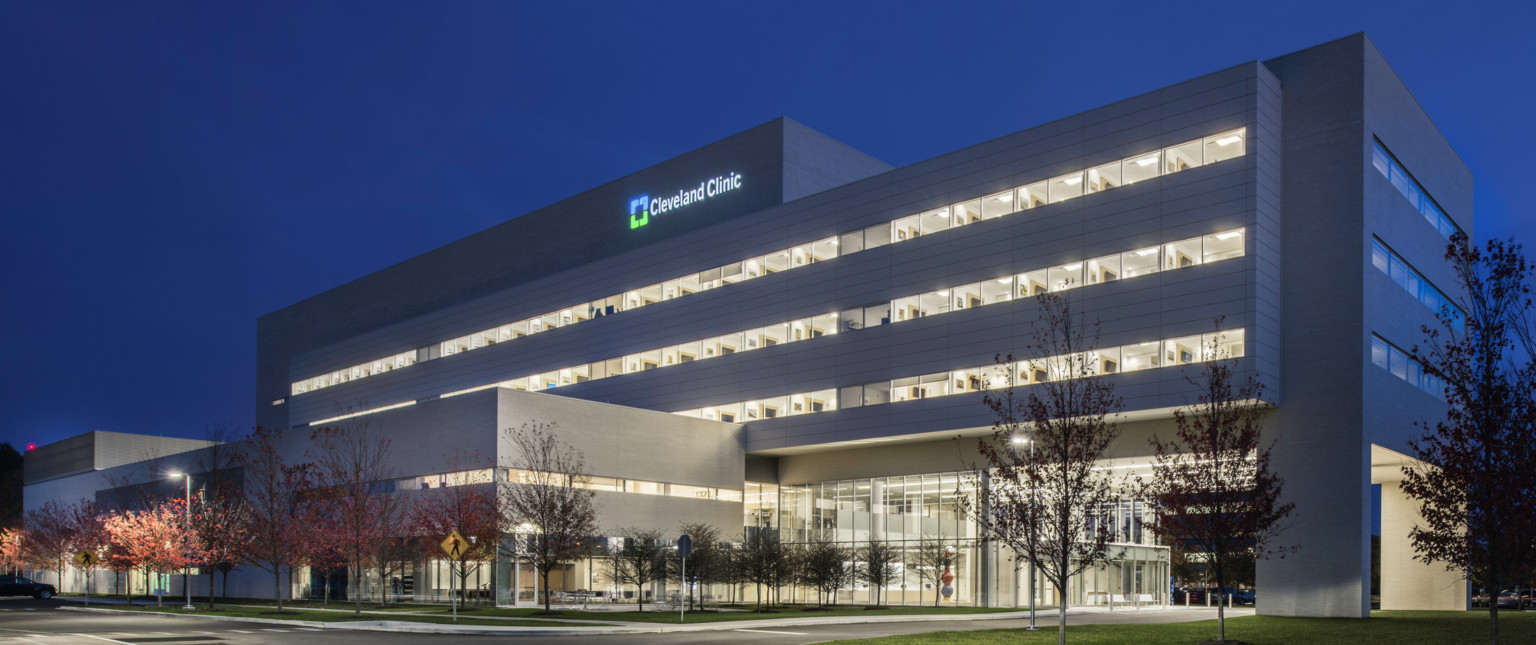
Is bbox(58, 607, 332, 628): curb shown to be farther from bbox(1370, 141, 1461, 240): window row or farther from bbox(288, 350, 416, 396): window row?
bbox(1370, 141, 1461, 240): window row

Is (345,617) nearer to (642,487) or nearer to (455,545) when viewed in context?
(455,545)

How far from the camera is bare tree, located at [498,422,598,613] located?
42.5 metres

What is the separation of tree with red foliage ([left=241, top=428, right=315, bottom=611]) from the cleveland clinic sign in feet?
80.1

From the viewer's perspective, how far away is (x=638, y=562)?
46.9 meters

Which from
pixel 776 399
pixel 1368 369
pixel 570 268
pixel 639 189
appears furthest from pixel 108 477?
pixel 1368 369

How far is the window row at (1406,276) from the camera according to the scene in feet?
149

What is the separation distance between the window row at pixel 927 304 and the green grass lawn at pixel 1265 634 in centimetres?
1579

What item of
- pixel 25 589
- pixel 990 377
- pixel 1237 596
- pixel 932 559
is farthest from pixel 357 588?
pixel 1237 596

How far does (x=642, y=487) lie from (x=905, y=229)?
18.2 metres

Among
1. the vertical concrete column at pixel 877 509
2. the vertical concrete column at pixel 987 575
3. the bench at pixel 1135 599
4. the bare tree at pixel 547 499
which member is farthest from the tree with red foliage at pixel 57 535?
the bench at pixel 1135 599

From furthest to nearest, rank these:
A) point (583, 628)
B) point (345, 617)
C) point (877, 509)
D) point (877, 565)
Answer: point (877, 509) → point (877, 565) → point (345, 617) → point (583, 628)

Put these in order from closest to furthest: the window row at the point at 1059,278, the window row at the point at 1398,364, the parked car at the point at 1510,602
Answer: the window row at the point at 1059,278 → the window row at the point at 1398,364 → the parked car at the point at 1510,602

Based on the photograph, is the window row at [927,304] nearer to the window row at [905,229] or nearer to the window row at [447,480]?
the window row at [905,229]

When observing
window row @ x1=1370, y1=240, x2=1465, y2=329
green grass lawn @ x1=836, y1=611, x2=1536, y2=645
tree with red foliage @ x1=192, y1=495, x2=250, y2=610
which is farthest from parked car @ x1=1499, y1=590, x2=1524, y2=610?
tree with red foliage @ x1=192, y1=495, x2=250, y2=610
